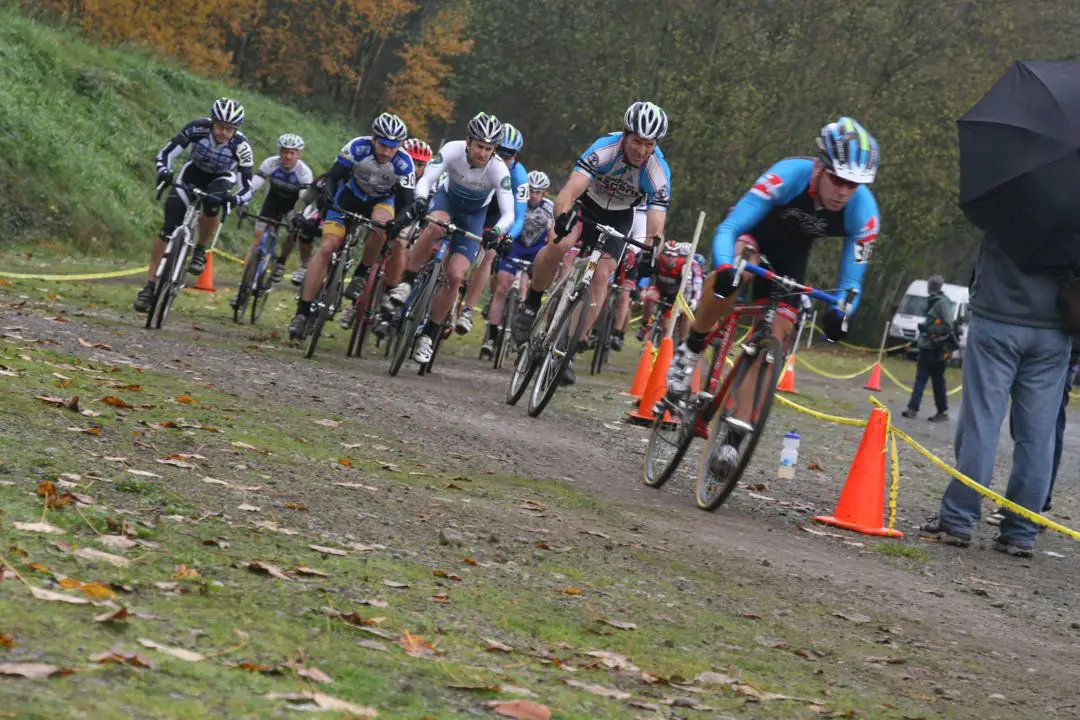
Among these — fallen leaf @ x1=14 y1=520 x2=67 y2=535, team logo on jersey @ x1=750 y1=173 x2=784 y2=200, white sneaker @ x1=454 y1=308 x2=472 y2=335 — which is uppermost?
team logo on jersey @ x1=750 y1=173 x2=784 y2=200

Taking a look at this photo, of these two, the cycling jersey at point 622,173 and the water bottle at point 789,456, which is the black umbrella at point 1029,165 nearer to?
the water bottle at point 789,456

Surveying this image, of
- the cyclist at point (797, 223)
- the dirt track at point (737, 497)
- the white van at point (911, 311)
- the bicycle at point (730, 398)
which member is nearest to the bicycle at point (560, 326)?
the dirt track at point (737, 497)

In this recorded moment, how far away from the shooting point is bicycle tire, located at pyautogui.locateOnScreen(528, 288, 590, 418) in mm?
12188

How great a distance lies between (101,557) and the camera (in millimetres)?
5254

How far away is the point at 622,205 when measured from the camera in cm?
1390

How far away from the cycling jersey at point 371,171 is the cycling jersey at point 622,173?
2497mm

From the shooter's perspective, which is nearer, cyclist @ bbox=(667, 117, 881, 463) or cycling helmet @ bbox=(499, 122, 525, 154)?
cyclist @ bbox=(667, 117, 881, 463)

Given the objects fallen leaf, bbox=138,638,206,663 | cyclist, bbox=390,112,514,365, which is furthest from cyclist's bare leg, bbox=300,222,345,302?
fallen leaf, bbox=138,638,206,663

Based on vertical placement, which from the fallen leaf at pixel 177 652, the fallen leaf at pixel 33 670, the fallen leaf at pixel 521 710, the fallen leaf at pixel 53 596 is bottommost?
the fallen leaf at pixel 33 670

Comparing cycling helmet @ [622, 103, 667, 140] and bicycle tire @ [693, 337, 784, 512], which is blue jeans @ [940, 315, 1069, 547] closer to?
bicycle tire @ [693, 337, 784, 512]

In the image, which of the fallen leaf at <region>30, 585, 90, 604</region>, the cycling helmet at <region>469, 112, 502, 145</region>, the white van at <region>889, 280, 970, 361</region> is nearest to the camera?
the fallen leaf at <region>30, 585, 90, 604</region>

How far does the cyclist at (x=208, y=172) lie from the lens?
606 inches

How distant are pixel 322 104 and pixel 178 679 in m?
51.2

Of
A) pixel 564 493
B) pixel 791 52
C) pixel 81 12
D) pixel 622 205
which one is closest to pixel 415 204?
pixel 622 205
